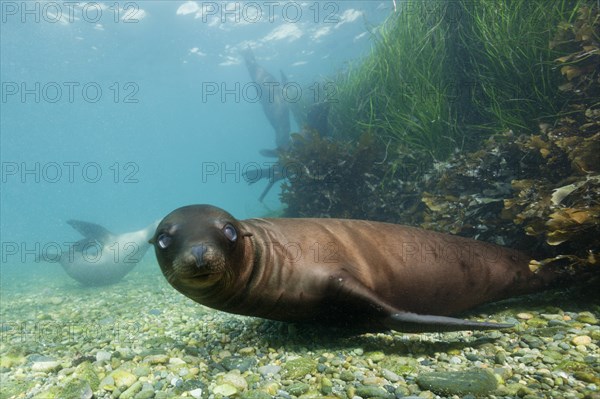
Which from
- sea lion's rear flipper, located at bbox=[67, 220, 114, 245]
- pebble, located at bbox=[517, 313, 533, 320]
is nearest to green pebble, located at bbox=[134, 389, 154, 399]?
pebble, located at bbox=[517, 313, 533, 320]

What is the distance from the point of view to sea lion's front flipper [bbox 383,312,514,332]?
2270 mm

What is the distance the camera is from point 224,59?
110 ft

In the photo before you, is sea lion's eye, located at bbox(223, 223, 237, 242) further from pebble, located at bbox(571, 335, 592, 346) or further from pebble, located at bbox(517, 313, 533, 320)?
pebble, located at bbox(517, 313, 533, 320)

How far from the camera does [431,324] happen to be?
7.48 feet

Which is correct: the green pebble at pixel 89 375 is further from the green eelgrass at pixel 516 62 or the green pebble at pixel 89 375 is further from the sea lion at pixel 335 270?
the green eelgrass at pixel 516 62

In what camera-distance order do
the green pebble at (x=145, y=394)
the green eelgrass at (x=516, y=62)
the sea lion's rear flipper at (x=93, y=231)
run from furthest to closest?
the sea lion's rear flipper at (x=93, y=231)
the green eelgrass at (x=516, y=62)
the green pebble at (x=145, y=394)

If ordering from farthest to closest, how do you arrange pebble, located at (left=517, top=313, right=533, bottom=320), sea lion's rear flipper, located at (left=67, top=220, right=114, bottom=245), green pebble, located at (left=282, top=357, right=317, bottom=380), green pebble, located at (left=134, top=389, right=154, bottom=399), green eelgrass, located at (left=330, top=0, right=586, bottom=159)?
sea lion's rear flipper, located at (left=67, top=220, right=114, bottom=245) < green eelgrass, located at (left=330, top=0, right=586, bottom=159) < pebble, located at (left=517, top=313, right=533, bottom=320) < green pebble, located at (left=282, top=357, right=317, bottom=380) < green pebble, located at (left=134, top=389, right=154, bottom=399)

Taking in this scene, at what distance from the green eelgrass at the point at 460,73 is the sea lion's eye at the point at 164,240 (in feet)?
16.2

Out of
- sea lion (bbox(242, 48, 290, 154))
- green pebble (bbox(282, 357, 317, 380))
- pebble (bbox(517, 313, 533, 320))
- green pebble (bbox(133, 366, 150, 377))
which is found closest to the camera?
green pebble (bbox(282, 357, 317, 380))

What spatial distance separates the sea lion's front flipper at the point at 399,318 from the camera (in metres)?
2.27

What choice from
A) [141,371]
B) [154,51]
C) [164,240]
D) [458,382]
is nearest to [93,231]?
[141,371]

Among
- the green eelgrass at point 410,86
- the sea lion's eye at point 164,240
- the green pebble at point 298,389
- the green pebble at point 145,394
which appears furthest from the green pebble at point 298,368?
the green eelgrass at point 410,86

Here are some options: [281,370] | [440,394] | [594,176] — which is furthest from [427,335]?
[594,176]

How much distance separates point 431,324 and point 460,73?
18.0 ft
